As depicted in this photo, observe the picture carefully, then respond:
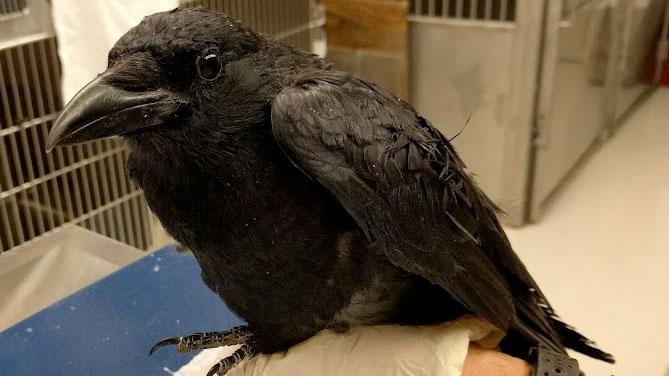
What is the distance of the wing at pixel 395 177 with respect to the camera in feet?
2.34

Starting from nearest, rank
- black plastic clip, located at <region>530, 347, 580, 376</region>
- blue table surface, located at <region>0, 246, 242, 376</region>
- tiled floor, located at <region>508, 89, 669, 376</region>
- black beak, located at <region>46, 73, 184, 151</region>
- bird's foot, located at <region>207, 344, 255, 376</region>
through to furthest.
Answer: black beak, located at <region>46, 73, 184, 151</region> → black plastic clip, located at <region>530, 347, 580, 376</region> → bird's foot, located at <region>207, 344, 255, 376</region> → blue table surface, located at <region>0, 246, 242, 376</region> → tiled floor, located at <region>508, 89, 669, 376</region>

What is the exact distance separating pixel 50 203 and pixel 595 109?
177 cm

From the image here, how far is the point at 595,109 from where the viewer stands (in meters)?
2.46

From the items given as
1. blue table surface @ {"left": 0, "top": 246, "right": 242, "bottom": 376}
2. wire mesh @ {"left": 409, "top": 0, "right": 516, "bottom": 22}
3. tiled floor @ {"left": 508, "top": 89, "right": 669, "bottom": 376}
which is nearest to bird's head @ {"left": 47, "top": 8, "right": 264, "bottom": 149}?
blue table surface @ {"left": 0, "top": 246, "right": 242, "bottom": 376}

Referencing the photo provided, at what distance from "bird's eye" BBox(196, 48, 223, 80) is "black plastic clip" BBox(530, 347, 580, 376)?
50 cm

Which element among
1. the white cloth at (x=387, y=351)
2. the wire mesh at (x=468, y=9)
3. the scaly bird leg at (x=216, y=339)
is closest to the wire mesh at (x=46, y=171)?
the wire mesh at (x=468, y=9)

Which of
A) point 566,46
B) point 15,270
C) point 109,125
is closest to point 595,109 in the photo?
point 566,46

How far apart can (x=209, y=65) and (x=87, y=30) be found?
831 mm

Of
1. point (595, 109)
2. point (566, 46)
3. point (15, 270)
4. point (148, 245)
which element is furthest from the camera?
point (595, 109)

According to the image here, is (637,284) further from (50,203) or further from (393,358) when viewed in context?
(50,203)

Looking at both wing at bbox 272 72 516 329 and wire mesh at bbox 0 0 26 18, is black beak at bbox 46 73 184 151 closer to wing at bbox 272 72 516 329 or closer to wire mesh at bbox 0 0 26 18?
wing at bbox 272 72 516 329

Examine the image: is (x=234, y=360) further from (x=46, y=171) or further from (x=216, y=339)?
(x=46, y=171)

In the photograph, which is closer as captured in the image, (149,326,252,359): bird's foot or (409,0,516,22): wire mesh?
(149,326,252,359): bird's foot

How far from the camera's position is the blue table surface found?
1225 millimetres
